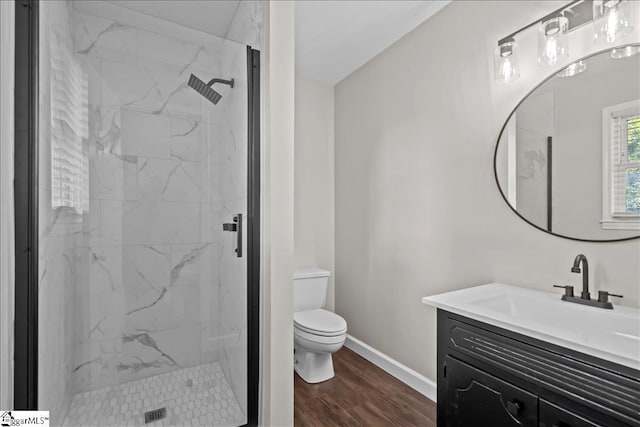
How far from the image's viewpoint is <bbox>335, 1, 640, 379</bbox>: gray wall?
63.5 inches

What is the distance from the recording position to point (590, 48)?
1397 mm

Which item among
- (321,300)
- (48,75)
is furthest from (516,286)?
(48,75)

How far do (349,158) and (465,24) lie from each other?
1302mm

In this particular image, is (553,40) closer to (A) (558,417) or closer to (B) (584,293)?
(B) (584,293)

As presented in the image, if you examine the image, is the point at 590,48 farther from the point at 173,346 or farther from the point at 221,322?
the point at 173,346

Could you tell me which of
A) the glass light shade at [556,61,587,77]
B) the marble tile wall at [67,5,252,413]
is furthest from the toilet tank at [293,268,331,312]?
Result: the glass light shade at [556,61,587,77]

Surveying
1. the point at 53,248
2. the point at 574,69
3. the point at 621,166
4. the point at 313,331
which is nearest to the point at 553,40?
the point at 574,69

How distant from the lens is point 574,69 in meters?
1.44

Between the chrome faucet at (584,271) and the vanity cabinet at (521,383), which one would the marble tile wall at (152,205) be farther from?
the chrome faucet at (584,271)

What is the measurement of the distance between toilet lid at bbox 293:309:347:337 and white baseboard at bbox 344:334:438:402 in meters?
0.47

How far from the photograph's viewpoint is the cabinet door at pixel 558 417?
98cm

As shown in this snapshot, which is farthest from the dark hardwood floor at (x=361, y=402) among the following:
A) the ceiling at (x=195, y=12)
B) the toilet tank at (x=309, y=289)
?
the ceiling at (x=195, y=12)

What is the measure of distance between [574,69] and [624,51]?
169mm

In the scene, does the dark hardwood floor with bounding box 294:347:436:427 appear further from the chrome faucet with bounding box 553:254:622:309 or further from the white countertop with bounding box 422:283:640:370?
the chrome faucet with bounding box 553:254:622:309
